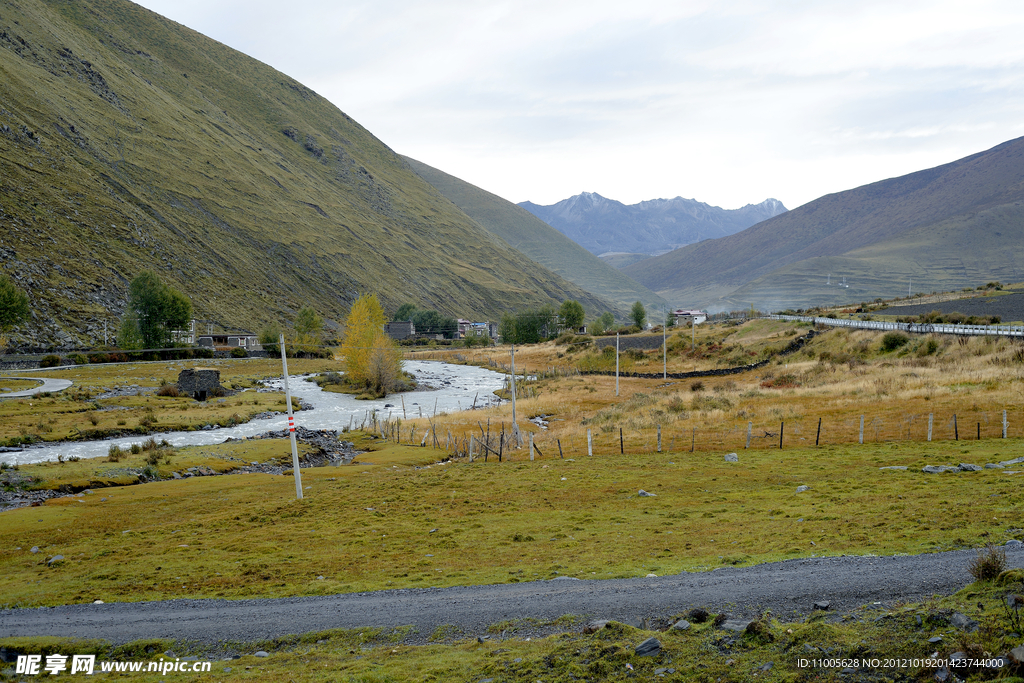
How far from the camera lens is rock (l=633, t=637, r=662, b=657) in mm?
10266

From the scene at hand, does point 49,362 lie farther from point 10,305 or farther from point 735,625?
point 735,625

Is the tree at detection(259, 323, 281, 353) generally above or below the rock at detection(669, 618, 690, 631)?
above

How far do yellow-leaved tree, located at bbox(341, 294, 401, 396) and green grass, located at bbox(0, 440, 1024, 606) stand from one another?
53.7 m

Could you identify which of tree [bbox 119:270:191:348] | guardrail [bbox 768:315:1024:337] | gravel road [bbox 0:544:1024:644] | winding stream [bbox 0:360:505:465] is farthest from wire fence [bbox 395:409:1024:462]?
tree [bbox 119:270:191:348]

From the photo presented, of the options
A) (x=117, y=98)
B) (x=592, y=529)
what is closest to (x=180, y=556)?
(x=592, y=529)

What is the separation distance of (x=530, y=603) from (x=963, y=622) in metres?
8.15

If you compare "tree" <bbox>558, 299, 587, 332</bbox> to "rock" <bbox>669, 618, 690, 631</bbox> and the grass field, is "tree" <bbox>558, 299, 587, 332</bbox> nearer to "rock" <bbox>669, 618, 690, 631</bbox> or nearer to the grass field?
the grass field

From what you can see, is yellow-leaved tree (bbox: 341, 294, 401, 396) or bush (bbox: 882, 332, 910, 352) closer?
bush (bbox: 882, 332, 910, 352)

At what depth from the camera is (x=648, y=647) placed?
1034 cm

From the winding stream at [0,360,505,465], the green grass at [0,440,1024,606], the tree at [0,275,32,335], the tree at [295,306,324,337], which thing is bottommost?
the winding stream at [0,360,505,465]

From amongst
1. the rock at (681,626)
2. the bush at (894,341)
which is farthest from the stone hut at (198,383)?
the bush at (894,341)

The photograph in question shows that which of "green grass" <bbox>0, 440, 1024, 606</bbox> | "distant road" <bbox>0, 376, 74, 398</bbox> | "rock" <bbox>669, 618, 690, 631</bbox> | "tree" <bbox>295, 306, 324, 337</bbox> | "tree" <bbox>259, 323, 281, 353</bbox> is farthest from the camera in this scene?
"tree" <bbox>295, 306, 324, 337</bbox>

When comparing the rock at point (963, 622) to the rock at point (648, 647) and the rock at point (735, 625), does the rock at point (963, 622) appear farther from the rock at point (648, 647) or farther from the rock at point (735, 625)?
the rock at point (648, 647)

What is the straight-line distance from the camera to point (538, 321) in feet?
607
